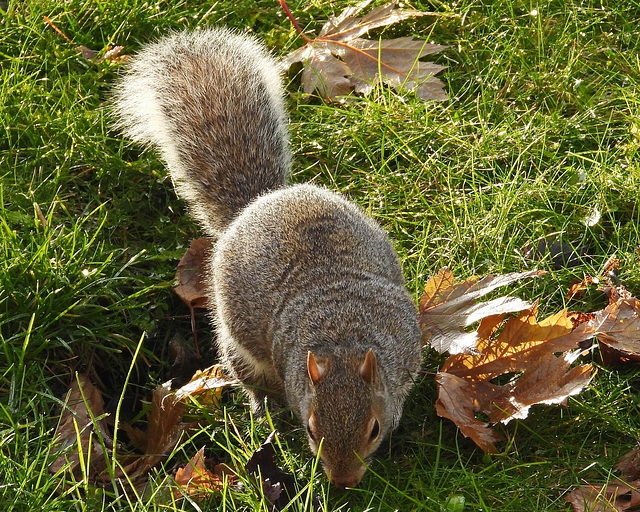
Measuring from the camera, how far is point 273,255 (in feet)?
9.82

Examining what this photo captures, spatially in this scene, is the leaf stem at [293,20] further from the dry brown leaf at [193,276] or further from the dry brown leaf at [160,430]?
the dry brown leaf at [160,430]

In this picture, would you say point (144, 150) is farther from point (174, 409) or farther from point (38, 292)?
point (174, 409)

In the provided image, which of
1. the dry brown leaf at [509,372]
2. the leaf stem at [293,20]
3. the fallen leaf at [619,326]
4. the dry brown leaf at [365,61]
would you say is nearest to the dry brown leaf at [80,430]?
the dry brown leaf at [509,372]

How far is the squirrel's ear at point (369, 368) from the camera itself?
240cm


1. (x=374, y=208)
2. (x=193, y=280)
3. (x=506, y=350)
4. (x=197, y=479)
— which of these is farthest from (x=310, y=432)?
(x=374, y=208)

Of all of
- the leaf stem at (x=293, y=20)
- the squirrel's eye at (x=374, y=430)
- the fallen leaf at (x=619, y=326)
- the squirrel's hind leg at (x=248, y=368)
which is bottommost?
the fallen leaf at (x=619, y=326)

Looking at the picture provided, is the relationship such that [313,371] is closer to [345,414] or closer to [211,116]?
[345,414]

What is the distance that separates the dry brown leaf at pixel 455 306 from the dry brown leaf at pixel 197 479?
871 millimetres

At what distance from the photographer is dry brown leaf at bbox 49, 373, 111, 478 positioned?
8.59ft

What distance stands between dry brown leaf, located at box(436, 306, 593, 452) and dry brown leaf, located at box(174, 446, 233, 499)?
30.0 inches

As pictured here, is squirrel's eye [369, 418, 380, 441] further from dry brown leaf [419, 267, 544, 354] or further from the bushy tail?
the bushy tail

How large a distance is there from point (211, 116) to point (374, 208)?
2.64 feet

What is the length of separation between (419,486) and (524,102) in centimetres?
202

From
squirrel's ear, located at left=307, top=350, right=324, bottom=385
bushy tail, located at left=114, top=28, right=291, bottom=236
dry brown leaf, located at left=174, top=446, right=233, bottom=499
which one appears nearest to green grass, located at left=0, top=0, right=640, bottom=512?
dry brown leaf, located at left=174, top=446, right=233, bottom=499
